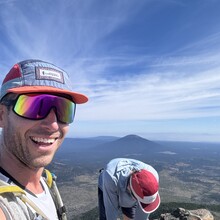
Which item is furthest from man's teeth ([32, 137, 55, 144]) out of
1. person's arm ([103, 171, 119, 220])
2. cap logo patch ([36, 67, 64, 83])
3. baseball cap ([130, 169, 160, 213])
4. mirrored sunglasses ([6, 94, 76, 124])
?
person's arm ([103, 171, 119, 220])

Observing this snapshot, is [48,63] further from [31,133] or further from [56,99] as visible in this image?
[31,133]

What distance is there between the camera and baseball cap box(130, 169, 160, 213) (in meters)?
7.84

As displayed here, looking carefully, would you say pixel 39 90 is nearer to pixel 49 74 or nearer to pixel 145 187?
pixel 49 74

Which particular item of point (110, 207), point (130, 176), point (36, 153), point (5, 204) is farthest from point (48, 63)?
point (110, 207)

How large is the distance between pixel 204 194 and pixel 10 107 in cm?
21932

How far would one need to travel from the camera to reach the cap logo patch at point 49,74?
314cm

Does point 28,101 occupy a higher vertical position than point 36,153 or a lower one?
higher

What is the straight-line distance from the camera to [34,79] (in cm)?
310

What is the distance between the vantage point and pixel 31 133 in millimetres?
3240

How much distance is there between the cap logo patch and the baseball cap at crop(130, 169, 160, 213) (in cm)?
549

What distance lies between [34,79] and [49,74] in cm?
21

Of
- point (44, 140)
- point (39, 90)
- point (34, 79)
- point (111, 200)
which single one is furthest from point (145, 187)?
point (34, 79)

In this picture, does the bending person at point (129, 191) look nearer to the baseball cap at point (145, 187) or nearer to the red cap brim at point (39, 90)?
the baseball cap at point (145, 187)

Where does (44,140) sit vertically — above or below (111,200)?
above
